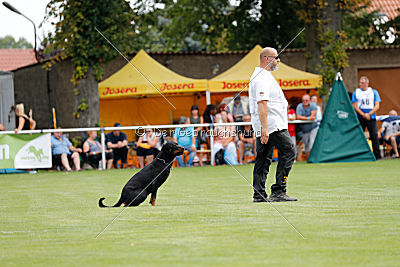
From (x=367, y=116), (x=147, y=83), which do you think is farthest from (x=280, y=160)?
(x=147, y=83)

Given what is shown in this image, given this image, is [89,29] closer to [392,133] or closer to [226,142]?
[226,142]

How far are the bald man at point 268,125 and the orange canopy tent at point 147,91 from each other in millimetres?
11087

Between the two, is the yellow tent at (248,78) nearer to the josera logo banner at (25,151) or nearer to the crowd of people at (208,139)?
the crowd of people at (208,139)

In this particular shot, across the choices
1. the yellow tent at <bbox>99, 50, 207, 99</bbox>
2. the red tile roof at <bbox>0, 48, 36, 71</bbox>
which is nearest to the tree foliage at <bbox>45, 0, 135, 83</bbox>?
the yellow tent at <bbox>99, 50, 207, 99</bbox>

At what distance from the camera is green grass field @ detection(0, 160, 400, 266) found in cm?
522

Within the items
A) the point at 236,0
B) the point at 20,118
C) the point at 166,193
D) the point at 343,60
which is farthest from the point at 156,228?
the point at 236,0

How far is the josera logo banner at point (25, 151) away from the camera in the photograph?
740 inches

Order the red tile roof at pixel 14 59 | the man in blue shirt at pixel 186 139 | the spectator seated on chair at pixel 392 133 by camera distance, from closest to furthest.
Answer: the man in blue shirt at pixel 186 139, the spectator seated on chair at pixel 392 133, the red tile roof at pixel 14 59

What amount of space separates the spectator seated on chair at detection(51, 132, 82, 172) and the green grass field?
7394 millimetres

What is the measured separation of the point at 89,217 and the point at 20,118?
40.0ft

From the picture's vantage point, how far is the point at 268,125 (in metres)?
8.89

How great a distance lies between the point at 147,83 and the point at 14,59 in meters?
41.4

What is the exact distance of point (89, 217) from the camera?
25.7 ft

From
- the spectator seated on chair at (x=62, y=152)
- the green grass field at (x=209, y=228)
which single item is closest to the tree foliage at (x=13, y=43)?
the spectator seated on chair at (x=62, y=152)
